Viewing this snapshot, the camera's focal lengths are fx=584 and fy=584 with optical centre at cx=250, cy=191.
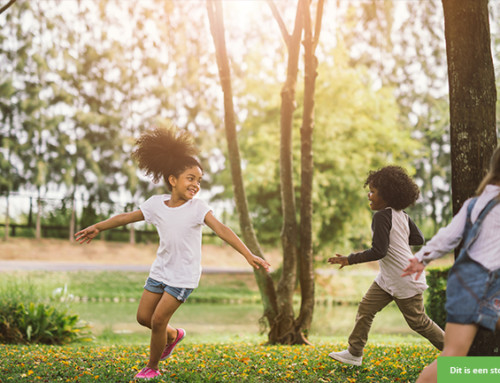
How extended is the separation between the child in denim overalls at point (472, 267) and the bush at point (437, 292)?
27.2 ft

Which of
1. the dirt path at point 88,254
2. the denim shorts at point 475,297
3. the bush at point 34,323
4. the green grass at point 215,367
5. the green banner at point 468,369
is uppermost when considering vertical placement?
the denim shorts at point 475,297

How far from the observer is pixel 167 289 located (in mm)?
4766

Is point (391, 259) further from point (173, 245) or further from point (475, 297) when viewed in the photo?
point (173, 245)

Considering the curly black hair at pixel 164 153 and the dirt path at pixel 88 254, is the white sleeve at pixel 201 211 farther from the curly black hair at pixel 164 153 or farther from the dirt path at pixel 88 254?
the dirt path at pixel 88 254

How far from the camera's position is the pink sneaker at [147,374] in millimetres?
4824

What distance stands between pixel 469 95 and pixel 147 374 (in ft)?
11.6

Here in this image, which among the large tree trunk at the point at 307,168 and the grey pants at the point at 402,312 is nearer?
the grey pants at the point at 402,312

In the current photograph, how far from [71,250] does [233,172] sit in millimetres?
21022

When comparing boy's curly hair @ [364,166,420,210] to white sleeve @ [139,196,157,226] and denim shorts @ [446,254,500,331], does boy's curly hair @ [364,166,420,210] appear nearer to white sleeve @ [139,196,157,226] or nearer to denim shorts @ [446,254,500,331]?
denim shorts @ [446,254,500,331]

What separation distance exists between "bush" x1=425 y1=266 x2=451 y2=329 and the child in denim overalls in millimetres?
8291

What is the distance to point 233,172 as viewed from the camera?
939 cm

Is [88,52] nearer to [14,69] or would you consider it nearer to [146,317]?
[14,69]

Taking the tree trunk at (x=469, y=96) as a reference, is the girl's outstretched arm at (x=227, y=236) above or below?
below

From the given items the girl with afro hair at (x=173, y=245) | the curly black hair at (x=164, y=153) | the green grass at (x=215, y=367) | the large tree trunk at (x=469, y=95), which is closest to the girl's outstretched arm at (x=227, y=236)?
the girl with afro hair at (x=173, y=245)
